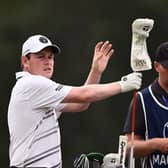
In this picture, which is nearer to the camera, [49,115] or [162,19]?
[49,115]

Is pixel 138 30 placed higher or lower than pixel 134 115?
higher

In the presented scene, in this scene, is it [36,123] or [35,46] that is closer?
[36,123]

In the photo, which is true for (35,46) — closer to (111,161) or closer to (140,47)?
(140,47)

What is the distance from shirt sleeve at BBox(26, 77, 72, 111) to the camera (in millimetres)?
5555

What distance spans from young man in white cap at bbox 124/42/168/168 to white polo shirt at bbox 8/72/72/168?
51 centimetres

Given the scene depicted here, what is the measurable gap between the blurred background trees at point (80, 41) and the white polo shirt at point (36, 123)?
4299 millimetres

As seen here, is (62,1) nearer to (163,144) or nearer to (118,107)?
(118,107)

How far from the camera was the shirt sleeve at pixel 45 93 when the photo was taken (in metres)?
5.55

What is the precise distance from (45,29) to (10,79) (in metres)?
0.68

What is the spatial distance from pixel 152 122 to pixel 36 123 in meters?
0.75

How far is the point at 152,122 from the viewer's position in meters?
5.73

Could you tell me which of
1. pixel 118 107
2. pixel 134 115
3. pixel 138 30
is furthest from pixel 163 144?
pixel 118 107

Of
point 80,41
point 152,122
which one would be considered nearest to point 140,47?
point 152,122

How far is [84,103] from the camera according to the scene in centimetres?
587
